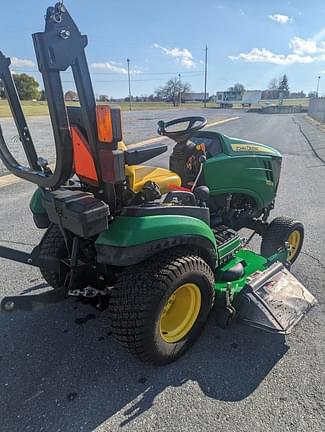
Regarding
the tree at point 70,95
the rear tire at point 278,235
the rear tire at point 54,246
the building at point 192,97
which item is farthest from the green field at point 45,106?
the building at point 192,97

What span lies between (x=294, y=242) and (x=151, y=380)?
218 centimetres

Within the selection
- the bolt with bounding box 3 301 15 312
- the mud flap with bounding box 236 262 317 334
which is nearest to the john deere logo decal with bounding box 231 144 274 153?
the mud flap with bounding box 236 262 317 334

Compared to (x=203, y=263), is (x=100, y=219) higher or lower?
higher

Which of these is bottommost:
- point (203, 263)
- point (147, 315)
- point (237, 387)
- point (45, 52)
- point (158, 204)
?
point (237, 387)

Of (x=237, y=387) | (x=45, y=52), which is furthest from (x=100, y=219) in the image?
(x=237, y=387)

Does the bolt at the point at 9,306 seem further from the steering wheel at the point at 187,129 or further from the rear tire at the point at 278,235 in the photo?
the rear tire at the point at 278,235

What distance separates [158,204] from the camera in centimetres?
203

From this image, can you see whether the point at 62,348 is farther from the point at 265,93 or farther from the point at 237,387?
the point at 265,93

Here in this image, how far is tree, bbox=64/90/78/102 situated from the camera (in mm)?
1611

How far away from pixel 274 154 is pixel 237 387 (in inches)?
89.6

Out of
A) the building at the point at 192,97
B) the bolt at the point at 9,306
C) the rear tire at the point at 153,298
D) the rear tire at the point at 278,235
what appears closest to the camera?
the bolt at the point at 9,306

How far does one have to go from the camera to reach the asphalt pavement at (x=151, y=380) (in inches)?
69.5

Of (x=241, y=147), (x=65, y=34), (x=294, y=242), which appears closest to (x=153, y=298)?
(x=65, y=34)

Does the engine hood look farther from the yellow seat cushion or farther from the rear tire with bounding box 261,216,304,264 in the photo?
the yellow seat cushion
